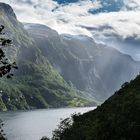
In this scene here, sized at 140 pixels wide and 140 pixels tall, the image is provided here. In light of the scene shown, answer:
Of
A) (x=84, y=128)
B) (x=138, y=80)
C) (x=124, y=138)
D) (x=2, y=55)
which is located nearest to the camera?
(x=2, y=55)

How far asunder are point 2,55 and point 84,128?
294 ft

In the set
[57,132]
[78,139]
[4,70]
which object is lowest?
[57,132]

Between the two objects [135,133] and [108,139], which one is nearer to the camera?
[135,133]

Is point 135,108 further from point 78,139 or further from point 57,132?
point 57,132

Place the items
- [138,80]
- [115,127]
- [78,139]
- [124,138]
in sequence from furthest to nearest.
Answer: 1. [138,80]
2. [78,139]
3. [115,127]
4. [124,138]

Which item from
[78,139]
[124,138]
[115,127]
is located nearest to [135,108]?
[115,127]

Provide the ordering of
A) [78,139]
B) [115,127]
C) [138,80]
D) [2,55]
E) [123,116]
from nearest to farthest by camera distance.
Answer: [2,55], [115,127], [123,116], [78,139], [138,80]

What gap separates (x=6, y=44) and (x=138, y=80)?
5037 inches

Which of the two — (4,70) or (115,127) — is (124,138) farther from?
(4,70)

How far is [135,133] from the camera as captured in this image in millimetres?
65188

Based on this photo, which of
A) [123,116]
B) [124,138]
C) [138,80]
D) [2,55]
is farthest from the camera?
[138,80]

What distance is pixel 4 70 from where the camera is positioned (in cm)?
2517

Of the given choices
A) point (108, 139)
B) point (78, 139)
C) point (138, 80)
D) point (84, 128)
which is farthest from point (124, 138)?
point (138, 80)

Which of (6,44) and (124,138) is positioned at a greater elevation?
(6,44)
